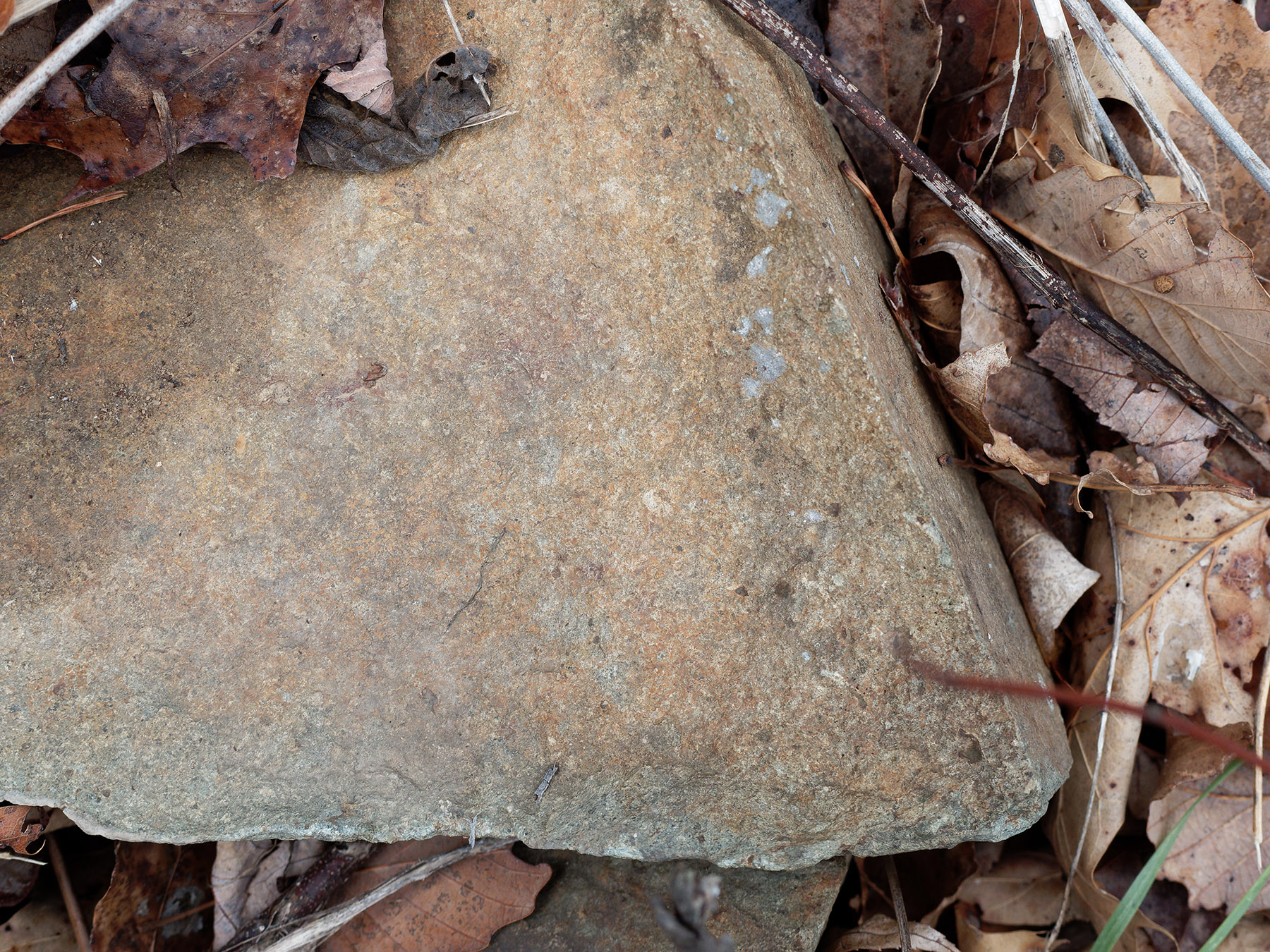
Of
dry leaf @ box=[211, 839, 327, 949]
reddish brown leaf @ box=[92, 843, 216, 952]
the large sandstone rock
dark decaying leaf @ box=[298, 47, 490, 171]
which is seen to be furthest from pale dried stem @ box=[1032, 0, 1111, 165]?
reddish brown leaf @ box=[92, 843, 216, 952]

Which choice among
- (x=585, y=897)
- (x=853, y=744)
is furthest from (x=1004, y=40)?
(x=585, y=897)

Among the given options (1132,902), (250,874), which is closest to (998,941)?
(1132,902)

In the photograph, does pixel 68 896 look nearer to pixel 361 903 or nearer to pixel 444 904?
pixel 361 903

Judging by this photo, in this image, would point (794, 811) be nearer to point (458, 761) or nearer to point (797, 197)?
point (458, 761)

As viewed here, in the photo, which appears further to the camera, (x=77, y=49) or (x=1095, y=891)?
(x=1095, y=891)

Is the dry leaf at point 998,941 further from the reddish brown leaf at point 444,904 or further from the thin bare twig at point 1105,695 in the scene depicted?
the reddish brown leaf at point 444,904

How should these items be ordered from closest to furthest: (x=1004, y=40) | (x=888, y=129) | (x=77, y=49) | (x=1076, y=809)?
(x=77, y=49), (x=888, y=129), (x=1004, y=40), (x=1076, y=809)
